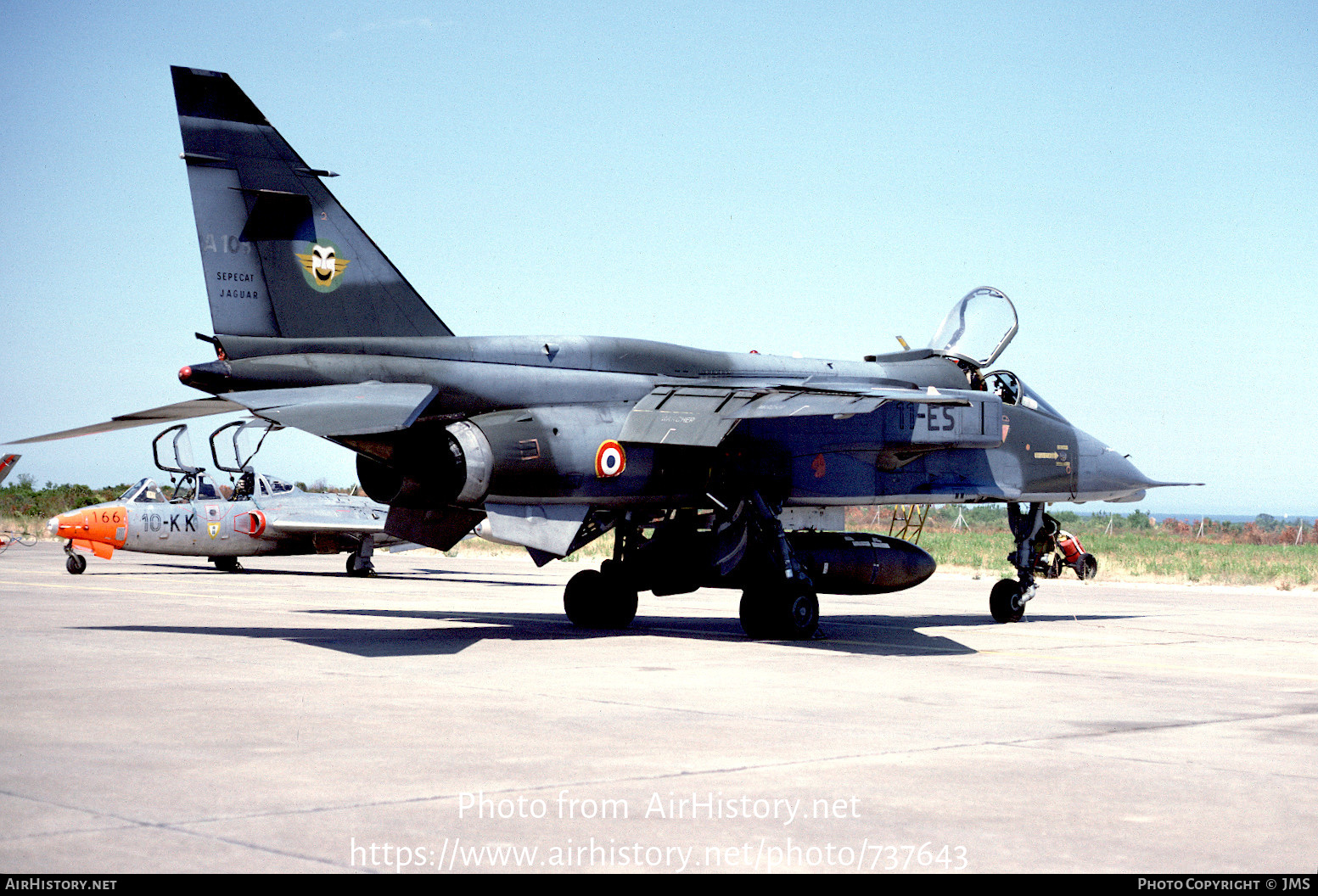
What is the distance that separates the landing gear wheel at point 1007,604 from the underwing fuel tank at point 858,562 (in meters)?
2.11

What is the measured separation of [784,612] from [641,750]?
289 inches

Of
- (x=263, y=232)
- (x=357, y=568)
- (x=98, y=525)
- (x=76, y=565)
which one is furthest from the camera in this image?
(x=357, y=568)

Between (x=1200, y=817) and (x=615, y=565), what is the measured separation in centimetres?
1060

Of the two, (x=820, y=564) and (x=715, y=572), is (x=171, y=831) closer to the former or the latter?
(x=715, y=572)

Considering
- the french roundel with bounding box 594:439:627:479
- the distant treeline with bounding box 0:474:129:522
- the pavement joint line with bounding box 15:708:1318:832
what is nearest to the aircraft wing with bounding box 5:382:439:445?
the french roundel with bounding box 594:439:627:479

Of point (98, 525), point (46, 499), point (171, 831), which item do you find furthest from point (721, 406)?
point (46, 499)

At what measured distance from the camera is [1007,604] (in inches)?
691

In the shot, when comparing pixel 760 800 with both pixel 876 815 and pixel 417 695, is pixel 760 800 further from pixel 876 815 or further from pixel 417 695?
pixel 417 695

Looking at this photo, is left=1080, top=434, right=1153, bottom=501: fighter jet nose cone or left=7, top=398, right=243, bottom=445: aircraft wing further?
left=1080, top=434, right=1153, bottom=501: fighter jet nose cone

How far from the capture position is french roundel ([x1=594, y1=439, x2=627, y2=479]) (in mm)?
13953

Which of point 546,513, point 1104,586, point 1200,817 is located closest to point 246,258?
point 546,513

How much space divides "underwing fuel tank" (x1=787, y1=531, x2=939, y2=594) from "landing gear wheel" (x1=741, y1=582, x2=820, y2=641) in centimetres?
55

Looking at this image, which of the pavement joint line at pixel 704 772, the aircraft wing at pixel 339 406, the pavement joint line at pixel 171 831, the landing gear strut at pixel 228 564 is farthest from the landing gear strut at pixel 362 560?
the pavement joint line at pixel 171 831

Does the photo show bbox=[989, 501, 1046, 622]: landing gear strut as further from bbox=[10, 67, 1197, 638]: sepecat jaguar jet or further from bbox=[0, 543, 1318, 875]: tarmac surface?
bbox=[0, 543, 1318, 875]: tarmac surface
